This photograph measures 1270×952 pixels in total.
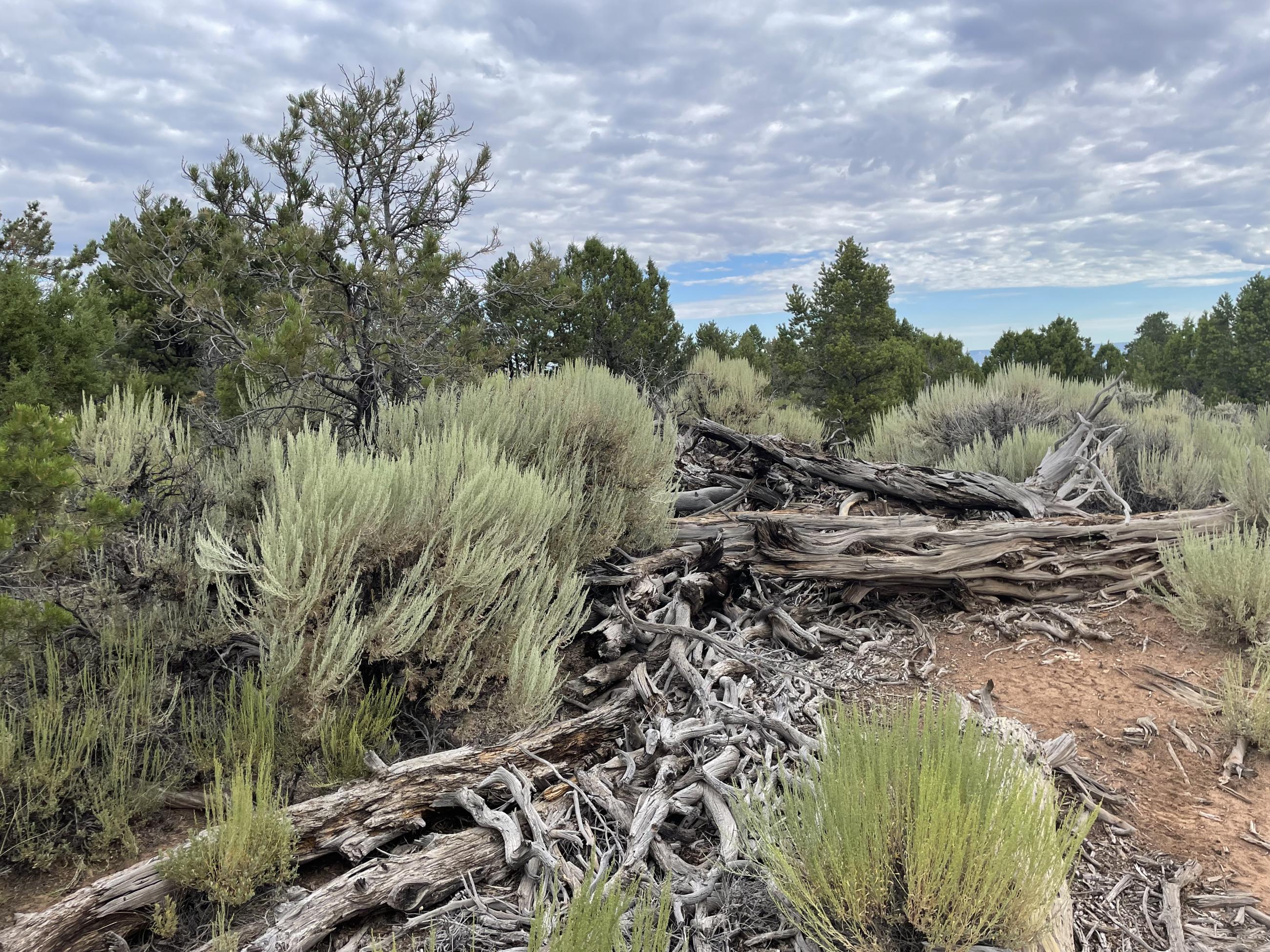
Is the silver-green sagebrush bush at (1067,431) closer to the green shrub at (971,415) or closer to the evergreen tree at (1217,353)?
the green shrub at (971,415)

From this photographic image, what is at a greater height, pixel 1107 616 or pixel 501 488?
pixel 501 488

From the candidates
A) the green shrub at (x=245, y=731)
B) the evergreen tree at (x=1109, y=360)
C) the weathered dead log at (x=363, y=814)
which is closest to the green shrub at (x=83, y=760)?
the green shrub at (x=245, y=731)

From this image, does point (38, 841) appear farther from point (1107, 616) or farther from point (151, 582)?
point (1107, 616)

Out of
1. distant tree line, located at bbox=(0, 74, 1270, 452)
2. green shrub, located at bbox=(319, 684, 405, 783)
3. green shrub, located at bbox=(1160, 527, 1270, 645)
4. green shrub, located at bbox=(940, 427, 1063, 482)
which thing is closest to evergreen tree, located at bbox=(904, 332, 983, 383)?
distant tree line, located at bbox=(0, 74, 1270, 452)

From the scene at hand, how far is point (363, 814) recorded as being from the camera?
2975 mm

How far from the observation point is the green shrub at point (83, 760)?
295 cm

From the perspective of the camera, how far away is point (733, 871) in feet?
8.69

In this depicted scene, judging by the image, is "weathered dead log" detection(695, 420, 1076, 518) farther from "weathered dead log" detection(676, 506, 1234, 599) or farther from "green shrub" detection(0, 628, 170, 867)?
"green shrub" detection(0, 628, 170, 867)

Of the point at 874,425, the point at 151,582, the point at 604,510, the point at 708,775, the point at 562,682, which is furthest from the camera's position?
the point at 874,425

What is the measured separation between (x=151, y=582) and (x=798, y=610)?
427cm

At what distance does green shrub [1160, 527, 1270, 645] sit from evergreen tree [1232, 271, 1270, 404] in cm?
3004

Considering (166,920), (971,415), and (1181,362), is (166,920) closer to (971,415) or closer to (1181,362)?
(971,415)

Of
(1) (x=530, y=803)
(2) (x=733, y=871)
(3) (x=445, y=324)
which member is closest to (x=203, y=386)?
(3) (x=445, y=324)

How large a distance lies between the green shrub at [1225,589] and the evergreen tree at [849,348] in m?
13.9
